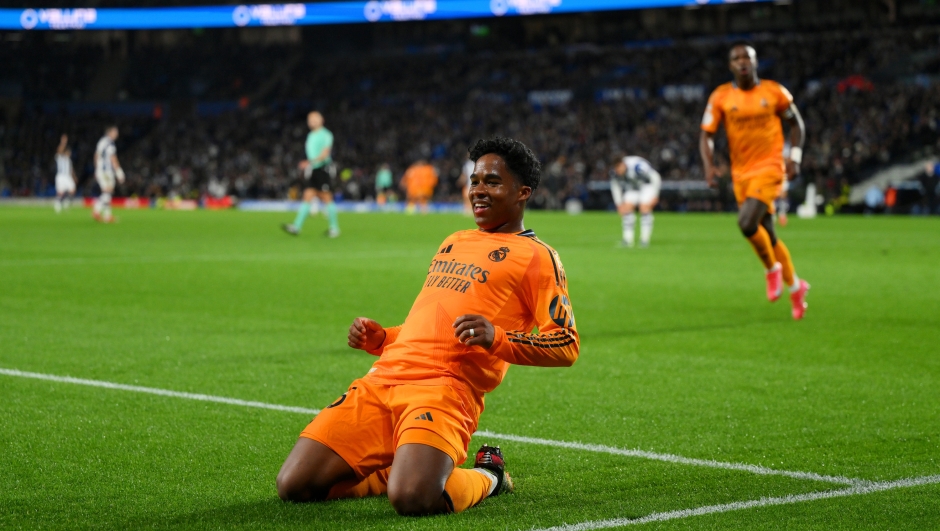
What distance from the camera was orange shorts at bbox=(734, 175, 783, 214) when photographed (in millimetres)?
10547

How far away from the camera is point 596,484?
4.50 meters

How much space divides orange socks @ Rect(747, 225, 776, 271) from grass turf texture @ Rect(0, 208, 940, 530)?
532 mm

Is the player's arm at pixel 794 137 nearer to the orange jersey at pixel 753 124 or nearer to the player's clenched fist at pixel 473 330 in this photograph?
the orange jersey at pixel 753 124

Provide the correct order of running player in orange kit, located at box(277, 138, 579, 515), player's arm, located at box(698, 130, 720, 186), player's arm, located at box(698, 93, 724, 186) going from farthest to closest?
player's arm, located at box(698, 93, 724, 186) < player's arm, located at box(698, 130, 720, 186) < running player in orange kit, located at box(277, 138, 579, 515)

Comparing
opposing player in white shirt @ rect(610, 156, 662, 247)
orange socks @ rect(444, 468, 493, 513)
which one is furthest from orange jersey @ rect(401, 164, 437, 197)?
orange socks @ rect(444, 468, 493, 513)

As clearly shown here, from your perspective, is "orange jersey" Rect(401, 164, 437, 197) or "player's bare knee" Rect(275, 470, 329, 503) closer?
"player's bare knee" Rect(275, 470, 329, 503)

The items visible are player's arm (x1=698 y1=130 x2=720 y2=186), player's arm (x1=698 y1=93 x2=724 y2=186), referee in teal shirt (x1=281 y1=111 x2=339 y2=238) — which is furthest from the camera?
referee in teal shirt (x1=281 y1=111 x2=339 y2=238)

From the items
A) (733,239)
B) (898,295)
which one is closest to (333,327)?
(898,295)

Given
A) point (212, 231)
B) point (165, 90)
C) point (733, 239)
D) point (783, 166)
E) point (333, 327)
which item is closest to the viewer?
point (333, 327)

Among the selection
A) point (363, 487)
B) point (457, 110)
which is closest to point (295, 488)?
point (363, 487)

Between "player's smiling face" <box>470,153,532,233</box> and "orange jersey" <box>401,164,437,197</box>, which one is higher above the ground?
"player's smiling face" <box>470,153,532,233</box>

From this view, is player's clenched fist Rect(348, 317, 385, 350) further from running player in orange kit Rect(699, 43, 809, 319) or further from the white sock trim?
running player in orange kit Rect(699, 43, 809, 319)

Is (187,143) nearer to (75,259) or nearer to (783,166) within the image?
(75,259)

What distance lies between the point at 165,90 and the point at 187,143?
5613 mm
